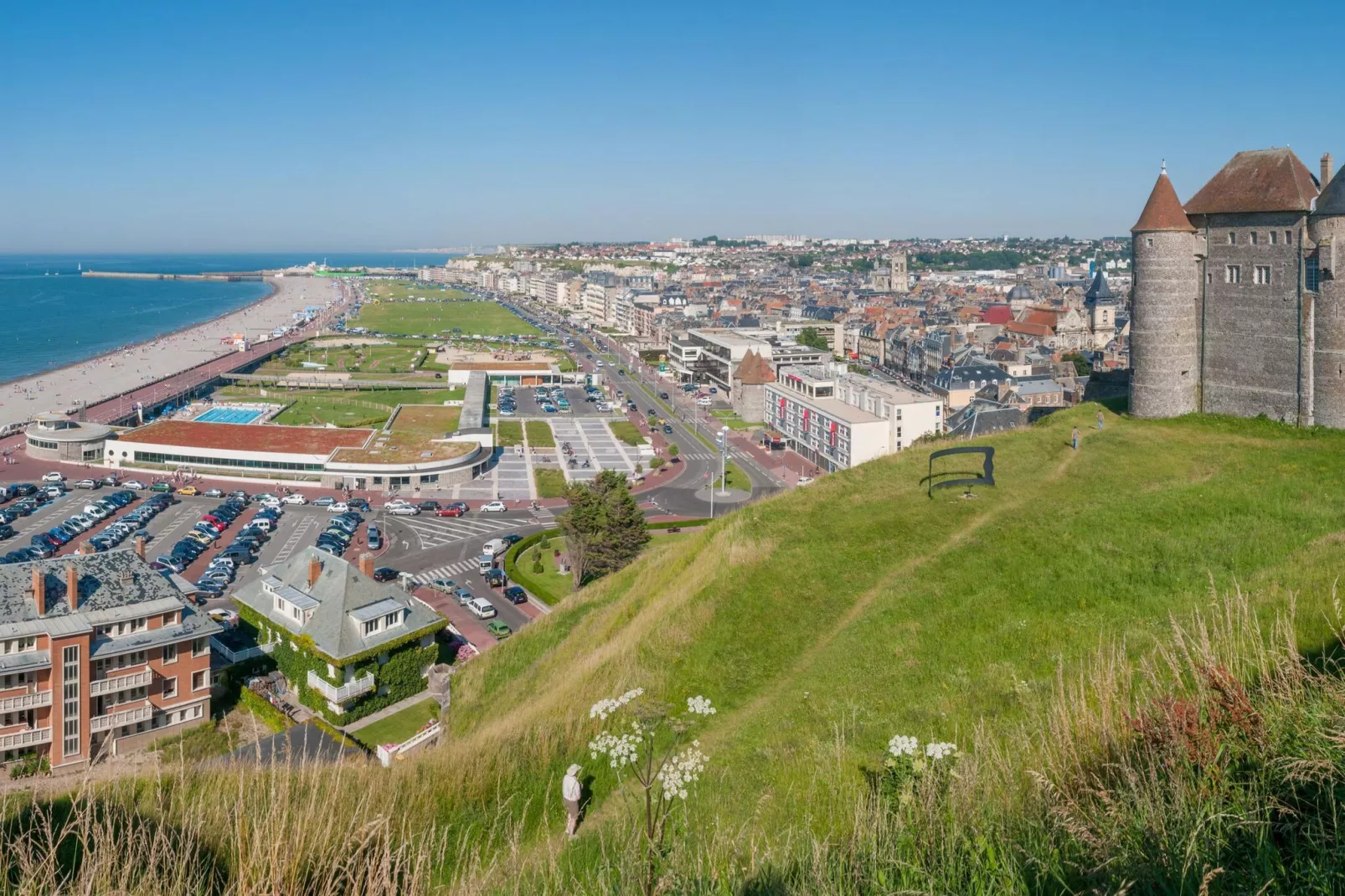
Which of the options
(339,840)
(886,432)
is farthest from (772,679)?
(886,432)

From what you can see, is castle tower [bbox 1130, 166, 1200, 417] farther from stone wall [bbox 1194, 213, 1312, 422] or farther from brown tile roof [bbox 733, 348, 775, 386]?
brown tile roof [bbox 733, 348, 775, 386]

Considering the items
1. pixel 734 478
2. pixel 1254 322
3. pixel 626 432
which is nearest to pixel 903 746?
pixel 1254 322

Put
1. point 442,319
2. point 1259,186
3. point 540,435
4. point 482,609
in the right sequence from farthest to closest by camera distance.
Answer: point 442,319, point 540,435, point 482,609, point 1259,186

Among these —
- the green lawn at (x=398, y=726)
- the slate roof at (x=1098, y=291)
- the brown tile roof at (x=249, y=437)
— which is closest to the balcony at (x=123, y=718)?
the green lawn at (x=398, y=726)

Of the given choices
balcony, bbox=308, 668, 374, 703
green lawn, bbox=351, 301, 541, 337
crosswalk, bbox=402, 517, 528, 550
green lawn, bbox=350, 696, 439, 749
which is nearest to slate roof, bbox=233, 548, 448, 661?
balcony, bbox=308, 668, 374, 703

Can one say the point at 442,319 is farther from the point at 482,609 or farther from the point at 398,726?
the point at 398,726

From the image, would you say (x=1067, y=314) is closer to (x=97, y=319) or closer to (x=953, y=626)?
(x=953, y=626)

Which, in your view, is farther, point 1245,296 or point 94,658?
point 1245,296

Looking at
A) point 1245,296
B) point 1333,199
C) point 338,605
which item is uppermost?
point 1333,199
